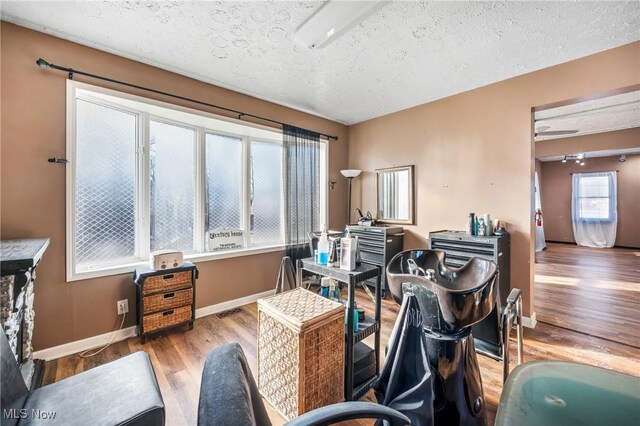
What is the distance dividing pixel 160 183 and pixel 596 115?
6.02 m

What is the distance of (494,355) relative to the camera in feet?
5.65

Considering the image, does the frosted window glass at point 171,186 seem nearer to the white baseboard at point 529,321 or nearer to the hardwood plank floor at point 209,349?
the hardwood plank floor at point 209,349

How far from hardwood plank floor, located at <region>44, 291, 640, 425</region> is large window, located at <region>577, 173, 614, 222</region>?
6.63m

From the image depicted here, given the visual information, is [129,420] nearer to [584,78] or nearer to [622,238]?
[584,78]

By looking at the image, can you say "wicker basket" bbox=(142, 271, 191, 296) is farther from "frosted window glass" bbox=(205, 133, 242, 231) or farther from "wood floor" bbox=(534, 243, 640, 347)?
"wood floor" bbox=(534, 243, 640, 347)

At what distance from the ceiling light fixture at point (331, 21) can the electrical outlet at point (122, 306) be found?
267 cm

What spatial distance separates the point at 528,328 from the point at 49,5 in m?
Answer: 4.65

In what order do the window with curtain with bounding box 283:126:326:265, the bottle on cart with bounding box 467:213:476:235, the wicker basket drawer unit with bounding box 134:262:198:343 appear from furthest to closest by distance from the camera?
the window with curtain with bounding box 283:126:326:265 < the bottle on cart with bounding box 467:213:476:235 < the wicker basket drawer unit with bounding box 134:262:198:343

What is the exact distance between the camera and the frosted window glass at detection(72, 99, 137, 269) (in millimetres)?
2232

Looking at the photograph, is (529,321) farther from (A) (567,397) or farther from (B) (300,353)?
(B) (300,353)

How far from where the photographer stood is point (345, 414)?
748 millimetres

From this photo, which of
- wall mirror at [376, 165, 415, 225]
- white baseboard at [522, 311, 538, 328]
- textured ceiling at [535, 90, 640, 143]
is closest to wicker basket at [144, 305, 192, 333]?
wall mirror at [376, 165, 415, 225]

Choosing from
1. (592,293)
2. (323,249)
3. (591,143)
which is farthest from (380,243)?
(591,143)

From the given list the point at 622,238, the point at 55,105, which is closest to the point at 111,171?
the point at 55,105
